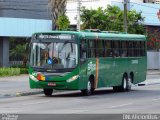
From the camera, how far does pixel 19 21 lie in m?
52.8

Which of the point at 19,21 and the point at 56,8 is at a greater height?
the point at 56,8

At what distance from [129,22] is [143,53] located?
24930 mm

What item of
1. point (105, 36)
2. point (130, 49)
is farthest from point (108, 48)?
point (130, 49)

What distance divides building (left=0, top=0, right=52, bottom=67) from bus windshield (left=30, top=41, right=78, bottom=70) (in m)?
25.2

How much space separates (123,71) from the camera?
3105cm

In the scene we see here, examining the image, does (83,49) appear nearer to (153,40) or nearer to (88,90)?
(88,90)

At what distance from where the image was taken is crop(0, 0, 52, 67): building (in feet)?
171

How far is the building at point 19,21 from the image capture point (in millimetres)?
52062

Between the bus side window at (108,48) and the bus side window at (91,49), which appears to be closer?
the bus side window at (91,49)

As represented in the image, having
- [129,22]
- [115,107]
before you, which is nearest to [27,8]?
[129,22]

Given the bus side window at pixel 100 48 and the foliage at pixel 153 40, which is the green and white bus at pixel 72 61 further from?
the foliage at pixel 153 40

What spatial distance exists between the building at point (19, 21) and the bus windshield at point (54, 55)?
2518 cm

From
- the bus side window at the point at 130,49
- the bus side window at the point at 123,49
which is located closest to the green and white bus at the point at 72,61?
the bus side window at the point at 123,49

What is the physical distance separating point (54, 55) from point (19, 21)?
2723 cm
